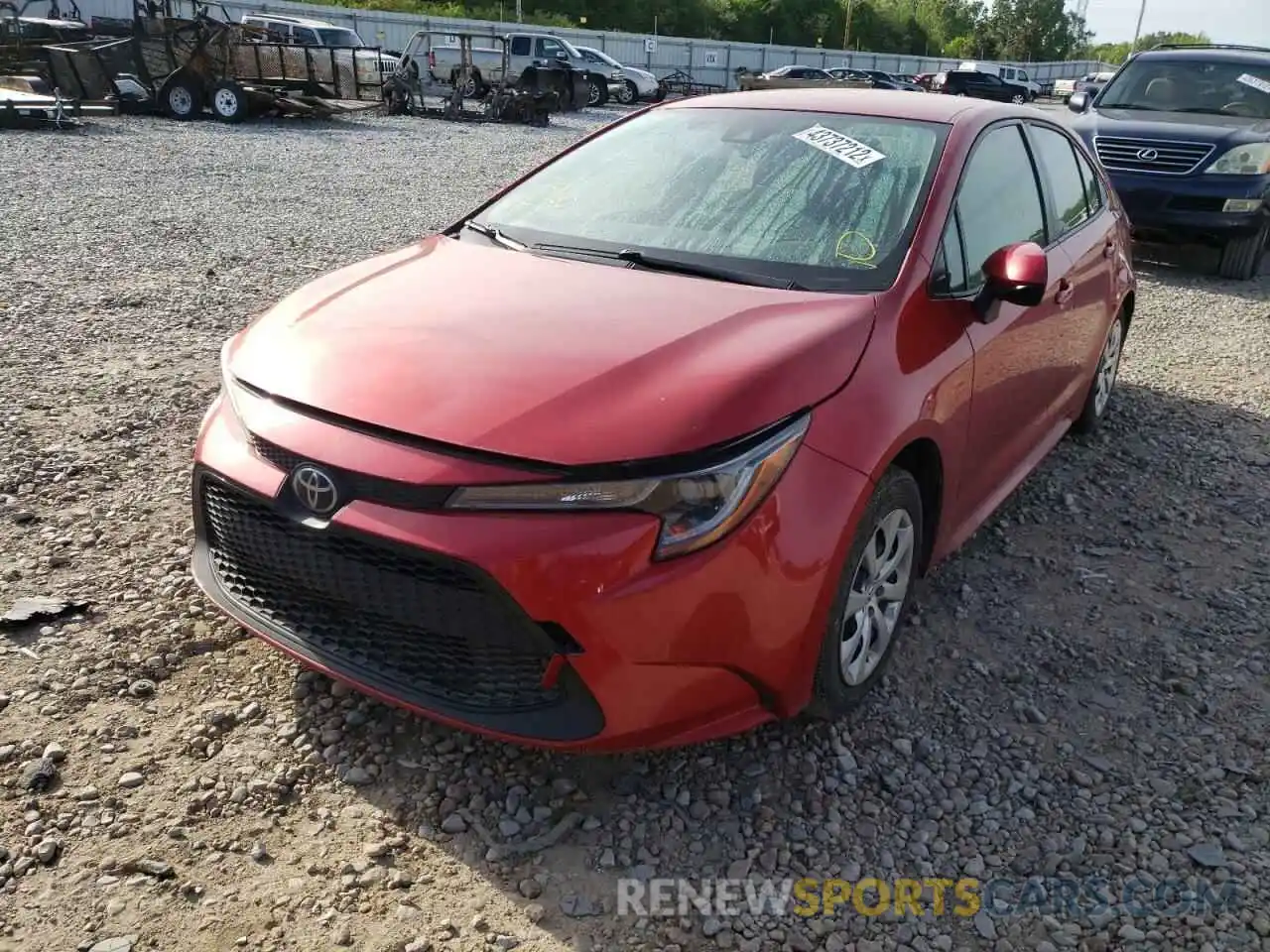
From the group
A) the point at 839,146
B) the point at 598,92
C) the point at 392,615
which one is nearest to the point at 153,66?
the point at 598,92

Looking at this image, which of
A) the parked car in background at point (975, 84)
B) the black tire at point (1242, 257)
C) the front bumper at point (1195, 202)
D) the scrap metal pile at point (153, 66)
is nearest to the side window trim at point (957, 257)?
the front bumper at point (1195, 202)

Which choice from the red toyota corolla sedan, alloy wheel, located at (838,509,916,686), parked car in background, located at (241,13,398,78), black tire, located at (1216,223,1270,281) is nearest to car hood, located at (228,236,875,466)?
the red toyota corolla sedan

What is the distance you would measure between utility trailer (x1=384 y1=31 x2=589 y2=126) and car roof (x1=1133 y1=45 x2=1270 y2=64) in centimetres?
1463

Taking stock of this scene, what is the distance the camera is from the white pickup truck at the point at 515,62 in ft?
78.8

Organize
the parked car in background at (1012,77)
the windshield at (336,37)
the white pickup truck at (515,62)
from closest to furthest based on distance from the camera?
the white pickup truck at (515,62), the windshield at (336,37), the parked car in background at (1012,77)

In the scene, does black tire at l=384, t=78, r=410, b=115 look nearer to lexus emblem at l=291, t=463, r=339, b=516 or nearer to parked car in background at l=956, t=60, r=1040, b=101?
lexus emblem at l=291, t=463, r=339, b=516

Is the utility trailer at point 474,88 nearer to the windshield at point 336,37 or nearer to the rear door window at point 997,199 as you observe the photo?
the windshield at point 336,37

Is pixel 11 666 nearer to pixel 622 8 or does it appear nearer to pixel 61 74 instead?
pixel 61 74

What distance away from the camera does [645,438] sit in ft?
7.13

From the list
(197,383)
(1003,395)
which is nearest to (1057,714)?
(1003,395)

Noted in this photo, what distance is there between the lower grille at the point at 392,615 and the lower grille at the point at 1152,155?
8.30m

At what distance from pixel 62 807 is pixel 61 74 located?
1983cm

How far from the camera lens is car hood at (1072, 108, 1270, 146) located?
849 cm

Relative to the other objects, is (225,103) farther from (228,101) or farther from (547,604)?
(547,604)
